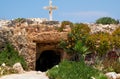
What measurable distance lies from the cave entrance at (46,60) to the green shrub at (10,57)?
5678 millimetres

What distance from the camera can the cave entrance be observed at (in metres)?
30.6

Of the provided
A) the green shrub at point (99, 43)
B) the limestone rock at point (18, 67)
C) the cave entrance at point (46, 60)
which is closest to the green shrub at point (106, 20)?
the cave entrance at point (46, 60)

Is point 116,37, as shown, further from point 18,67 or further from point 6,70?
point 6,70

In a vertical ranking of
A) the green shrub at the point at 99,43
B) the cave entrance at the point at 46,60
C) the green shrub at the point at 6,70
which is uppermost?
the green shrub at the point at 99,43

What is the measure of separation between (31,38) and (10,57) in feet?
6.07

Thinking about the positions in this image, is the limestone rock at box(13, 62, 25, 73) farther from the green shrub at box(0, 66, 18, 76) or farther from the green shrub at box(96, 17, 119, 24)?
the green shrub at box(96, 17, 119, 24)

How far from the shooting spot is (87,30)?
26.0 m

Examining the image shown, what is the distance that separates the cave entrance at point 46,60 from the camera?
3056 cm

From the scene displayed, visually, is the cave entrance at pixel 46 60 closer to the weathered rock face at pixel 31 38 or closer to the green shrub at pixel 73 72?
the weathered rock face at pixel 31 38

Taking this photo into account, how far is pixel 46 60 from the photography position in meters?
31.5

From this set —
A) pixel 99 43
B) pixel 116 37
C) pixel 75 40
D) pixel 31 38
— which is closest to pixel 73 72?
pixel 75 40

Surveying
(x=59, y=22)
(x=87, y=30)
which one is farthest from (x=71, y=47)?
(x=59, y=22)

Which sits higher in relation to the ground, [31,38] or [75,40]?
[31,38]

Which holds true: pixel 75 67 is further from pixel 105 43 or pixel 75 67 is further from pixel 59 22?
pixel 59 22
